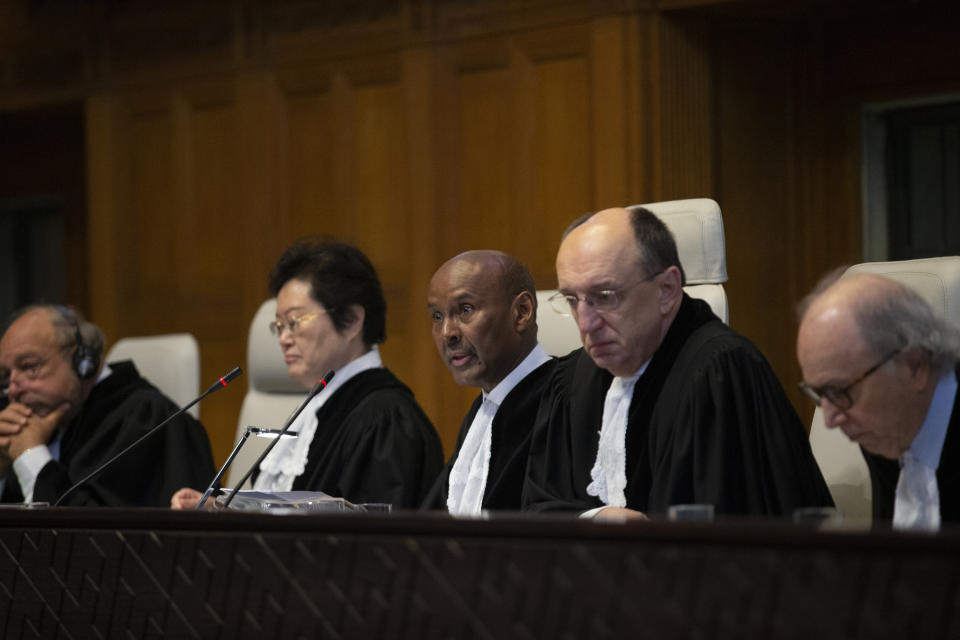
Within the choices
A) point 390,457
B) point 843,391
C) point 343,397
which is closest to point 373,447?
point 390,457

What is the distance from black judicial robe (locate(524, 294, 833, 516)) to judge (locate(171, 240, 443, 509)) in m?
0.78

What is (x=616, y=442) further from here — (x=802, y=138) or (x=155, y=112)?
(x=155, y=112)

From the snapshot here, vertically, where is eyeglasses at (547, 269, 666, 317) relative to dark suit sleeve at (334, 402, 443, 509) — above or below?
above

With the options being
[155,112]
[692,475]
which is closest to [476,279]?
[692,475]

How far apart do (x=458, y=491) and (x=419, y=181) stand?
9.10 ft

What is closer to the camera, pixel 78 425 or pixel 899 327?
pixel 899 327

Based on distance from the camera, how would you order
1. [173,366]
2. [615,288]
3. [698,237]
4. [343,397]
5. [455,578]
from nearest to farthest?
1. [455,578]
2. [615,288]
3. [698,237]
4. [343,397]
5. [173,366]

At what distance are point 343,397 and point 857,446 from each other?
1.57m

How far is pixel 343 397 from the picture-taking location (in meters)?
3.93

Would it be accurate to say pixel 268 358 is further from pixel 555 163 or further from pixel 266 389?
pixel 555 163

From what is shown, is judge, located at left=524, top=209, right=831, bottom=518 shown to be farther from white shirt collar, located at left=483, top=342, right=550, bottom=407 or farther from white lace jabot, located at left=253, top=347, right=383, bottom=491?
white lace jabot, located at left=253, top=347, right=383, bottom=491

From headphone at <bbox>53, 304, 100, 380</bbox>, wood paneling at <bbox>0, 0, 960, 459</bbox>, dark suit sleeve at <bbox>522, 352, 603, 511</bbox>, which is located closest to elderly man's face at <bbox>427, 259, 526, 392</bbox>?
dark suit sleeve at <bbox>522, 352, 603, 511</bbox>

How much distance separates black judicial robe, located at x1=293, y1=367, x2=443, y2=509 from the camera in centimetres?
367

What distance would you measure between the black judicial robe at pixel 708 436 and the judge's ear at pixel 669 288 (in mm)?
45
